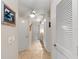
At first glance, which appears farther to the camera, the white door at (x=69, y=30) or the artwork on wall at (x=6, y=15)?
the artwork on wall at (x=6, y=15)

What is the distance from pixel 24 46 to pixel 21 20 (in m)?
1.67

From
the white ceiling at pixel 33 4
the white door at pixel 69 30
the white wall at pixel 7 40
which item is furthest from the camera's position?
the white ceiling at pixel 33 4

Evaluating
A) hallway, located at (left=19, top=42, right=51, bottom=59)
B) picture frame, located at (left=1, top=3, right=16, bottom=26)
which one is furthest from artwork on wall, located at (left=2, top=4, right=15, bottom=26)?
hallway, located at (left=19, top=42, right=51, bottom=59)

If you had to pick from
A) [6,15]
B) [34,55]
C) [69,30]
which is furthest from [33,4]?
[69,30]

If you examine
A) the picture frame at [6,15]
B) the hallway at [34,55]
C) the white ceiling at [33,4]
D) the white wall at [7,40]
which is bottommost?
the hallway at [34,55]

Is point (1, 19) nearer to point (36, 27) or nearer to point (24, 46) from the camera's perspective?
point (24, 46)

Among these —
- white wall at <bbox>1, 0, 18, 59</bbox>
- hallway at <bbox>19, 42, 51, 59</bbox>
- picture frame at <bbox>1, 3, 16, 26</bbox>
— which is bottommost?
hallway at <bbox>19, 42, 51, 59</bbox>

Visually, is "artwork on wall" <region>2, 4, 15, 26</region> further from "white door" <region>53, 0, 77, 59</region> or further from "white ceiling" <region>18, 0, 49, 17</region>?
"white ceiling" <region>18, 0, 49, 17</region>

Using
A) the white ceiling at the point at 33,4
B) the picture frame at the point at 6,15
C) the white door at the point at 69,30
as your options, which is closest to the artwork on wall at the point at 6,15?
the picture frame at the point at 6,15

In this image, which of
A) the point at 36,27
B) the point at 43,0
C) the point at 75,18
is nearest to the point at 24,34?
the point at 43,0

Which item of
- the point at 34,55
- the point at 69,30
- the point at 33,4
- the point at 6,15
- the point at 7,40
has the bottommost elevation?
the point at 34,55

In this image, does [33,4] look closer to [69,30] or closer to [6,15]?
[6,15]

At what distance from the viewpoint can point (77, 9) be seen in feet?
4.50

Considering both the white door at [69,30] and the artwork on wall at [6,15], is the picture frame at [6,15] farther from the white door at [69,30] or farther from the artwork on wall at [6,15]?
the white door at [69,30]
